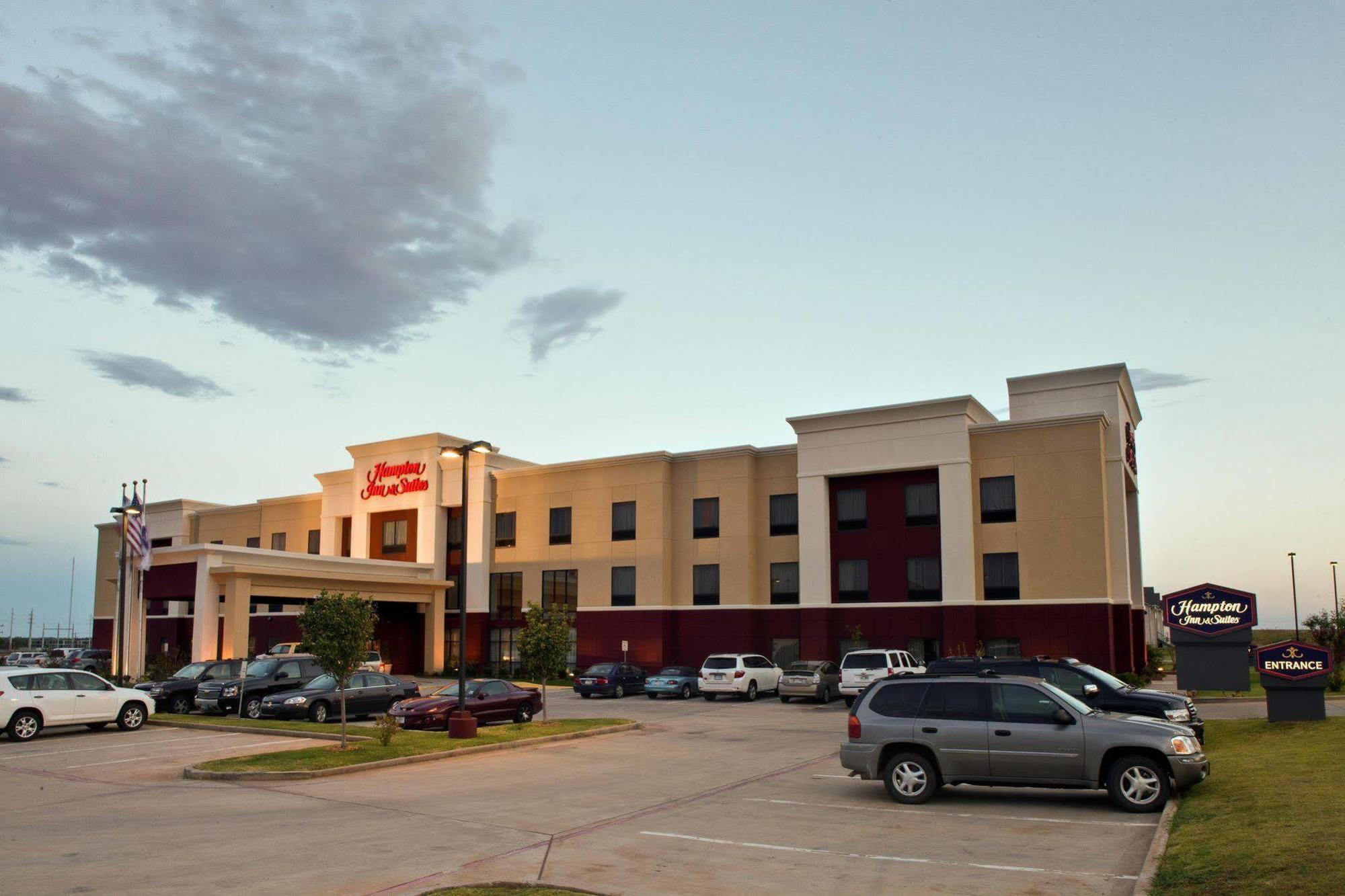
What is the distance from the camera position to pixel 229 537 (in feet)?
225

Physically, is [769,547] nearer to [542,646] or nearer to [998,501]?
[998,501]

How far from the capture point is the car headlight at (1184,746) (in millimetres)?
13656

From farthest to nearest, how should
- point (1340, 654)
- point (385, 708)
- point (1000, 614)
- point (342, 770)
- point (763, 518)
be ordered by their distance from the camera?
point (763, 518)
point (1000, 614)
point (1340, 654)
point (385, 708)
point (342, 770)

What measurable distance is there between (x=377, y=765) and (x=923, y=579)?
94.1 ft

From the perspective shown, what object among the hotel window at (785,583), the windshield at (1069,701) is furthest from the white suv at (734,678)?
the windshield at (1069,701)

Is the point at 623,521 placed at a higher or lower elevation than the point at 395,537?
higher

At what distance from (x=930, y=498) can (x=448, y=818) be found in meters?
32.7

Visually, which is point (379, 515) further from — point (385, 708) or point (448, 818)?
point (448, 818)

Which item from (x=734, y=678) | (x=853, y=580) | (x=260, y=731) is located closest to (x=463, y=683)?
(x=260, y=731)

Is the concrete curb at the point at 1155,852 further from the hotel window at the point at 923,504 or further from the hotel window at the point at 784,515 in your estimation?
the hotel window at the point at 784,515

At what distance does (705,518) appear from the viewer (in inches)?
1932

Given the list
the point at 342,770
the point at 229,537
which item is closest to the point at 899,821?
the point at 342,770

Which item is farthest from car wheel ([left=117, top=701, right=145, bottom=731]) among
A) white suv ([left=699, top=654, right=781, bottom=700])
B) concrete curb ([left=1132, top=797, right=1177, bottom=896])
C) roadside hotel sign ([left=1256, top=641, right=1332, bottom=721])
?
roadside hotel sign ([left=1256, top=641, right=1332, bottom=721])

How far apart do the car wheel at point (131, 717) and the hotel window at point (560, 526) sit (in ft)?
90.5
